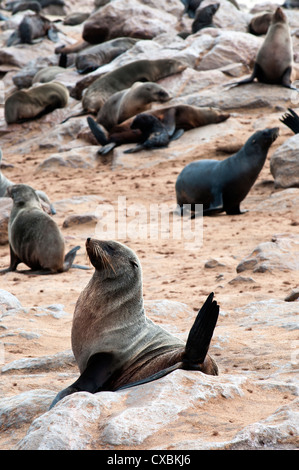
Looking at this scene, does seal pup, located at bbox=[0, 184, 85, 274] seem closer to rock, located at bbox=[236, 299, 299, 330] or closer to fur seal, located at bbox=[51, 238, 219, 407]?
rock, located at bbox=[236, 299, 299, 330]

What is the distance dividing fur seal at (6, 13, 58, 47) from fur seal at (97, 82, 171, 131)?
383 inches

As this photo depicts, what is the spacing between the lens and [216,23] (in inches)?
789

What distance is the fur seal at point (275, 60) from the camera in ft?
41.3

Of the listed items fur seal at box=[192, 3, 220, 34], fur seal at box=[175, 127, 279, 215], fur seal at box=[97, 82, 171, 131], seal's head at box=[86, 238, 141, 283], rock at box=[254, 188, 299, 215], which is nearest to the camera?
seal's head at box=[86, 238, 141, 283]

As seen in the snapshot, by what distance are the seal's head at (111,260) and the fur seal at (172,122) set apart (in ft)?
29.0

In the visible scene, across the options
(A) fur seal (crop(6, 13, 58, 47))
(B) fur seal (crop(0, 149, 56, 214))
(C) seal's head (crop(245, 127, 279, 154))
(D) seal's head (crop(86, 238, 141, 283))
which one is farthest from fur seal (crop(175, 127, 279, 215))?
(A) fur seal (crop(6, 13, 58, 47))

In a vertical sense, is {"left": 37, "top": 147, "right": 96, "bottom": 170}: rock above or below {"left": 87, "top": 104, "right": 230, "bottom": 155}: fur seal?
below

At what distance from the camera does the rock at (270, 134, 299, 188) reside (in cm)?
879

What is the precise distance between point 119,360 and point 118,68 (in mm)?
13199

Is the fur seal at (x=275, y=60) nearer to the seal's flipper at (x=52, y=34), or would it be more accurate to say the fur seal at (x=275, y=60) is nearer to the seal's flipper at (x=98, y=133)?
the seal's flipper at (x=98, y=133)

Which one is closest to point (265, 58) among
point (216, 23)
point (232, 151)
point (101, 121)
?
point (232, 151)

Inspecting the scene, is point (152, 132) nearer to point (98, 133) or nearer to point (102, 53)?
point (98, 133)

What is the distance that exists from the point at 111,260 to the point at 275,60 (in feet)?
33.3
